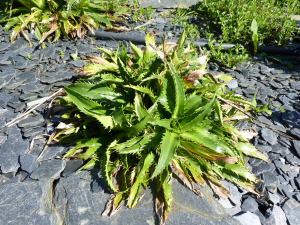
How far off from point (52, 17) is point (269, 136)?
3.26 m

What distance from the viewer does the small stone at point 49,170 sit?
6.24ft

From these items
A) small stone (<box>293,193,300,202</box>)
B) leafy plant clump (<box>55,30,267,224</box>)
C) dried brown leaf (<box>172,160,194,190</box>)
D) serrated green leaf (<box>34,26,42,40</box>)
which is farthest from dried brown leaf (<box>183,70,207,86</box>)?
serrated green leaf (<box>34,26,42,40</box>)

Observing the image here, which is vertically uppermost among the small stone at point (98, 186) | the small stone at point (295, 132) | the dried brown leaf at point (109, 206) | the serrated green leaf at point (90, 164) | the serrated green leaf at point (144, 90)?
the serrated green leaf at point (144, 90)

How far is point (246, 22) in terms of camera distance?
12.2ft

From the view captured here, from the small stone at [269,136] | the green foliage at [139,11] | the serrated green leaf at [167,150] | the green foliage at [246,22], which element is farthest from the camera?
the green foliage at [139,11]

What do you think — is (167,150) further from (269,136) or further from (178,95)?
(269,136)

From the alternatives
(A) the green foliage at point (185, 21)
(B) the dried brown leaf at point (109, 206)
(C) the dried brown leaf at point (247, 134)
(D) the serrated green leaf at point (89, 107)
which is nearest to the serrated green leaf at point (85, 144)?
(D) the serrated green leaf at point (89, 107)

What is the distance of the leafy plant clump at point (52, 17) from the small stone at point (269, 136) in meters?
2.56

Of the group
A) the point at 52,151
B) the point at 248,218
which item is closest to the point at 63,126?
the point at 52,151

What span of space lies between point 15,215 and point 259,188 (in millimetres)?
1888

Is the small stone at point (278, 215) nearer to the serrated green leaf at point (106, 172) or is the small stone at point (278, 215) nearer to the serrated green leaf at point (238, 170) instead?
the serrated green leaf at point (238, 170)

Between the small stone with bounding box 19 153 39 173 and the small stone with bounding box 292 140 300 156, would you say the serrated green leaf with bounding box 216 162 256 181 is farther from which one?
the small stone with bounding box 19 153 39 173

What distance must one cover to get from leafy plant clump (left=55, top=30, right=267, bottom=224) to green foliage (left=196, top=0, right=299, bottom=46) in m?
1.90

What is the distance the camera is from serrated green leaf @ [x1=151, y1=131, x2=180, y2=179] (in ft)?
5.41
